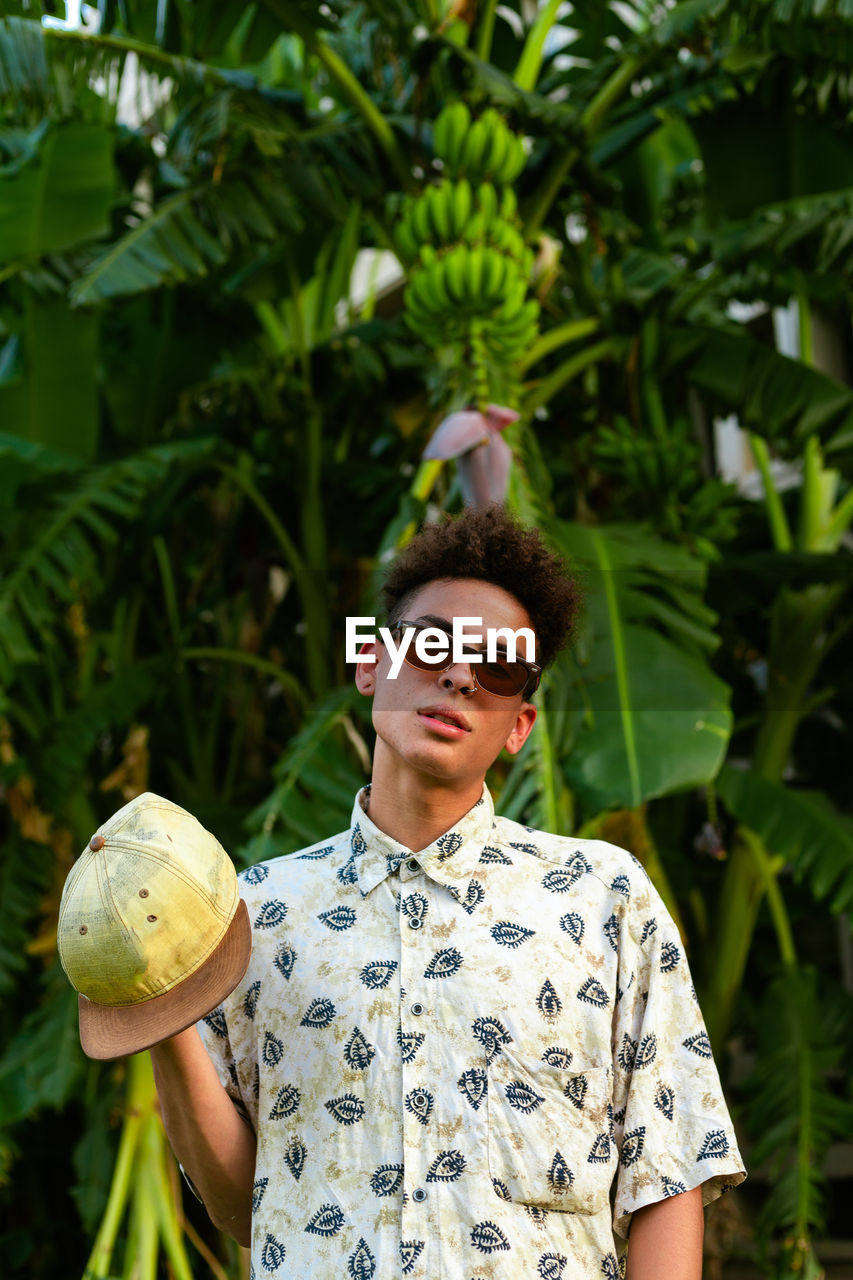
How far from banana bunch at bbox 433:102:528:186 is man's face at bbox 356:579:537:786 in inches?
99.8

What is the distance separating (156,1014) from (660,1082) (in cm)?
53

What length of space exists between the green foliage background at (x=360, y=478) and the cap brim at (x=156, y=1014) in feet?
5.32

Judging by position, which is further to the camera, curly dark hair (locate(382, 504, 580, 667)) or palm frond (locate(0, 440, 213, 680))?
palm frond (locate(0, 440, 213, 680))

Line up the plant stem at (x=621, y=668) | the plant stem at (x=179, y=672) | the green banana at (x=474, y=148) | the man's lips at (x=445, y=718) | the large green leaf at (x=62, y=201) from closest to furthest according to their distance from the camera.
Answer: the man's lips at (x=445, y=718)
the plant stem at (x=621, y=668)
the green banana at (x=474, y=148)
the large green leaf at (x=62, y=201)
the plant stem at (x=179, y=672)

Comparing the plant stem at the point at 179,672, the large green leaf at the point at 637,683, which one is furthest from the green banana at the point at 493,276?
the plant stem at the point at 179,672

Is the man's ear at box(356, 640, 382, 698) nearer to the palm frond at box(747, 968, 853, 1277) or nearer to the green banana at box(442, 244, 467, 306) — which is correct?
the green banana at box(442, 244, 467, 306)

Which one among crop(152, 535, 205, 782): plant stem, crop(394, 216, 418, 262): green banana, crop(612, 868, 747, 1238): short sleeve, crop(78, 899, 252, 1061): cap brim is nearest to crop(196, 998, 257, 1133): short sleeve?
crop(78, 899, 252, 1061): cap brim

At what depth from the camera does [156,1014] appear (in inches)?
46.0

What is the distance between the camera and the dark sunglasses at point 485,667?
1376 mm

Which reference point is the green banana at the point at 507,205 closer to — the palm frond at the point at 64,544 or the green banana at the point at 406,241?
the green banana at the point at 406,241

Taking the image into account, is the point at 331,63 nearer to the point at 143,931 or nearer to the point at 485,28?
the point at 485,28

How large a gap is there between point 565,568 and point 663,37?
2.82 metres

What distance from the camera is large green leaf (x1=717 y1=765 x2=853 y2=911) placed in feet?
12.2

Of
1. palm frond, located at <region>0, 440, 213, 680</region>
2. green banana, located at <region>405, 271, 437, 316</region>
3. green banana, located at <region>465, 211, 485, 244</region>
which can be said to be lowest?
palm frond, located at <region>0, 440, 213, 680</region>
